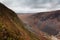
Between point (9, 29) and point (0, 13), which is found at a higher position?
point (0, 13)

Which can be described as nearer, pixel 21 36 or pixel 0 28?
pixel 0 28

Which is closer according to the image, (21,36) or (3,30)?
(3,30)

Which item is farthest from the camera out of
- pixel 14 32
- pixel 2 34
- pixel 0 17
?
pixel 0 17

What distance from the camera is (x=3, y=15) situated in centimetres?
3934

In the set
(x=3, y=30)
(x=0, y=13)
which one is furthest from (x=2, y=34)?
(x=0, y=13)

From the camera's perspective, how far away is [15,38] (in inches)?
1358

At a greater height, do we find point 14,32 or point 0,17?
point 0,17

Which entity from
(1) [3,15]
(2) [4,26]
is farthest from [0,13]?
(2) [4,26]

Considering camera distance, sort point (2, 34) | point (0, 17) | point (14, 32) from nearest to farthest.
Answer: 1. point (2, 34)
2. point (14, 32)
3. point (0, 17)

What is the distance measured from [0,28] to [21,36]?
4.51m

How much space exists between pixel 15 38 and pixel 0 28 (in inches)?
117

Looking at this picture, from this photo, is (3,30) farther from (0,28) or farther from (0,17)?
(0,17)

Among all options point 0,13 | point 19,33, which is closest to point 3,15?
point 0,13

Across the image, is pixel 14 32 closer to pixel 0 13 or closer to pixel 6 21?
pixel 6 21
